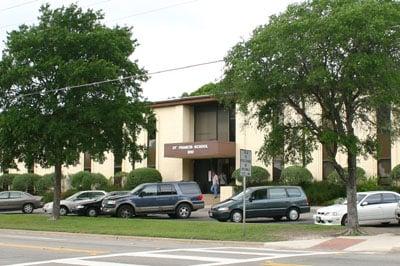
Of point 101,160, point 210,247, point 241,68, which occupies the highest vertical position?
point 241,68

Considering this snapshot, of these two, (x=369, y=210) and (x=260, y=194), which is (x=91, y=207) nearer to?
(x=260, y=194)

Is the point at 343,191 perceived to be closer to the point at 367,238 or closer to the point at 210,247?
the point at 367,238

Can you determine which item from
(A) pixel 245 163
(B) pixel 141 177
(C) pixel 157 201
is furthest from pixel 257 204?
(B) pixel 141 177

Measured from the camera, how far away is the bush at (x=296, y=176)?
39.4 meters

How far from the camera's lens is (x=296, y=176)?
39406 millimetres

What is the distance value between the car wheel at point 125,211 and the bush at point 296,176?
11.9m

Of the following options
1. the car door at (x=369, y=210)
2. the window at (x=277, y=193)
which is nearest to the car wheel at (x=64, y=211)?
the window at (x=277, y=193)

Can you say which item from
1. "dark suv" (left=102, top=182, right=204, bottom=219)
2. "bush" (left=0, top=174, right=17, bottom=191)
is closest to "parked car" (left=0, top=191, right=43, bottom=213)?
"dark suv" (left=102, top=182, right=204, bottom=219)

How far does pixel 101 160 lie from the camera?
1214 inches

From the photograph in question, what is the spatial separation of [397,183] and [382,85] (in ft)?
61.0

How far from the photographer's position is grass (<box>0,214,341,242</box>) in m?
21.2

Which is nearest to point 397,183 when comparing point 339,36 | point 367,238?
point 367,238

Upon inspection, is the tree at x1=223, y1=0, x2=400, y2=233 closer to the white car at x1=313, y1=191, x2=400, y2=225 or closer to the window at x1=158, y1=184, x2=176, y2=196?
the white car at x1=313, y1=191, x2=400, y2=225

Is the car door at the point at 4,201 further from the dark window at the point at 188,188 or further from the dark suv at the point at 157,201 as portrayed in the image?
the dark window at the point at 188,188
